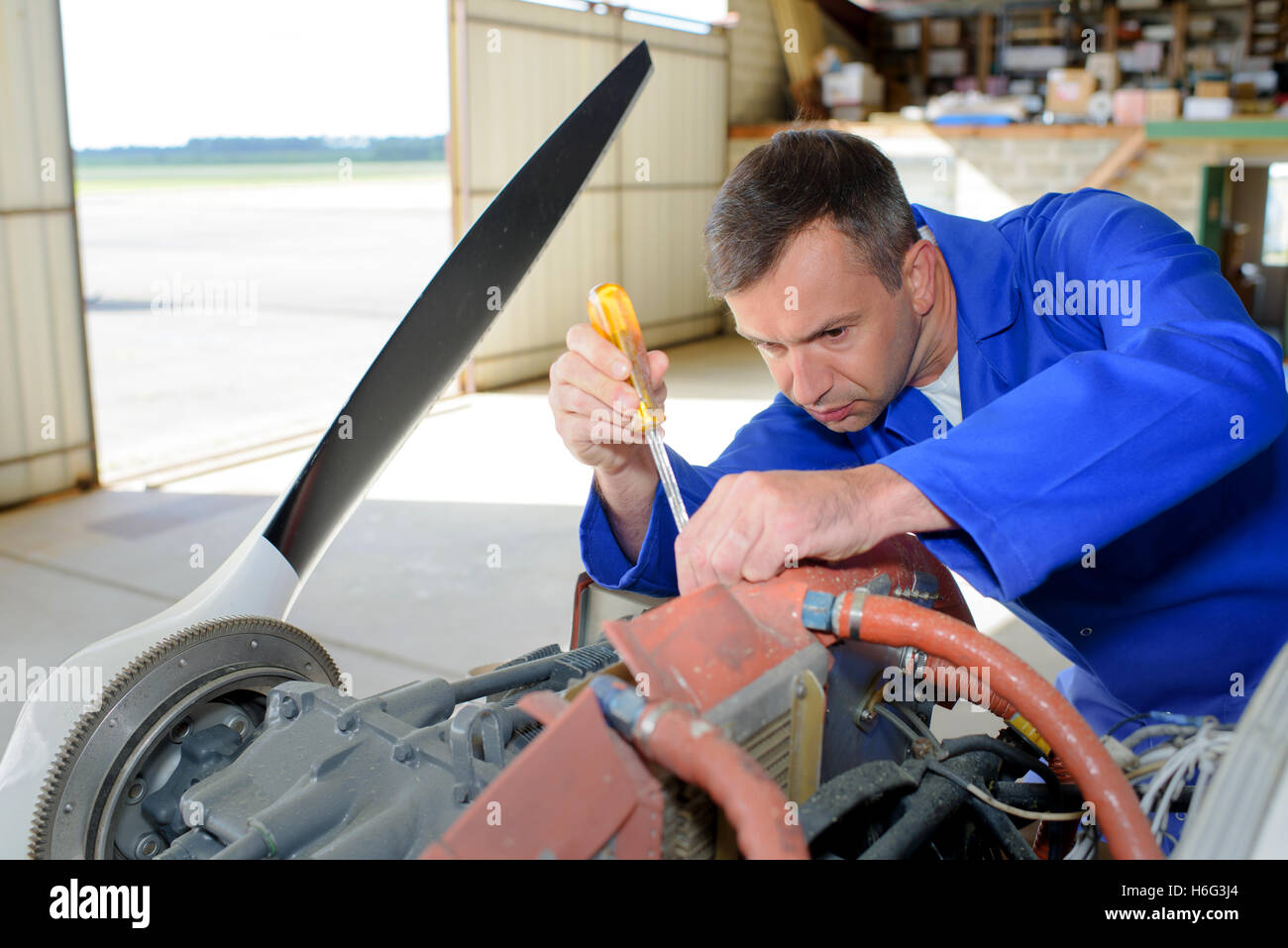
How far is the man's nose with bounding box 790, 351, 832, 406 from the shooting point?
1.46 meters

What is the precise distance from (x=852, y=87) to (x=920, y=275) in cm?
1063

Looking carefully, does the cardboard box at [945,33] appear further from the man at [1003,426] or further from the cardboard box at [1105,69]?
the man at [1003,426]

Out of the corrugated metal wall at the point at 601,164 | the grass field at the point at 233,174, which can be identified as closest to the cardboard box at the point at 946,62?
the corrugated metal wall at the point at 601,164

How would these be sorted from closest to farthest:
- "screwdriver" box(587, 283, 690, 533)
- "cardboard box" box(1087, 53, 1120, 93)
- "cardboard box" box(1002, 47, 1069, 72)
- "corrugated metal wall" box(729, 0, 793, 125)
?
"screwdriver" box(587, 283, 690, 533) < "cardboard box" box(1087, 53, 1120, 93) < "cardboard box" box(1002, 47, 1069, 72) < "corrugated metal wall" box(729, 0, 793, 125)

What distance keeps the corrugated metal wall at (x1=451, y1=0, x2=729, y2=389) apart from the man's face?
5.93 meters

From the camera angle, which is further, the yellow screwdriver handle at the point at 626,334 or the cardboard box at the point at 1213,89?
the cardboard box at the point at 1213,89

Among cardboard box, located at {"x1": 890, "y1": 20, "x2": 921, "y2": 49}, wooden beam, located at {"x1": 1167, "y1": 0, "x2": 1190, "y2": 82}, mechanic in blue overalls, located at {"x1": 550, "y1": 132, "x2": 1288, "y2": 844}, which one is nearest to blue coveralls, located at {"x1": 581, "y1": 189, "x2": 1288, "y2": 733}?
mechanic in blue overalls, located at {"x1": 550, "y1": 132, "x2": 1288, "y2": 844}

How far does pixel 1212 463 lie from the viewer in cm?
105

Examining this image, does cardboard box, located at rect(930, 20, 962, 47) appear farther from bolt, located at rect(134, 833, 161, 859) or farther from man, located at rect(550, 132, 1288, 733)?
bolt, located at rect(134, 833, 161, 859)

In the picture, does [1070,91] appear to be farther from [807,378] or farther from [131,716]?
[131,716]

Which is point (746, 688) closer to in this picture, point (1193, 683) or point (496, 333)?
point (1193, 683)

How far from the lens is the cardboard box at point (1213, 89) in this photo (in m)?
9.38

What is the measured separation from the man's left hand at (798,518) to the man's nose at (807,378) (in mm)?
427

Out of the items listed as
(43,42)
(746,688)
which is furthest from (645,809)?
(43,42)
